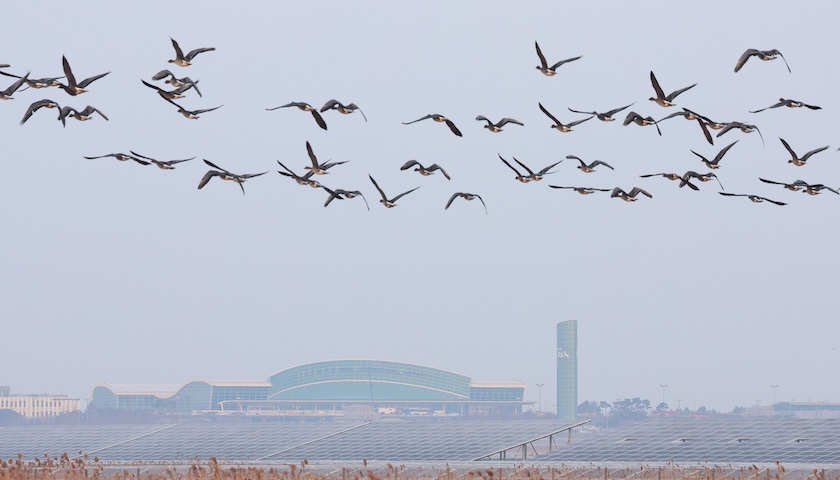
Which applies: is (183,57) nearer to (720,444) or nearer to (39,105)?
(39,105)

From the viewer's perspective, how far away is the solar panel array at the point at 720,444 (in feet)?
231

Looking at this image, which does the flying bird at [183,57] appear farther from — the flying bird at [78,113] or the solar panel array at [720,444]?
the solar panel array at [720,444]

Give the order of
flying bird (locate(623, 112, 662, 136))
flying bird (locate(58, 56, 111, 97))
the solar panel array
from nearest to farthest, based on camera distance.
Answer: flying bird (locate(58, 56, 111, 97)) < flying bird (locate(623, 112, 662, 136)) < the solar panel array

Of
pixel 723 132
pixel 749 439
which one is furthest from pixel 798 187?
pixel 749 439

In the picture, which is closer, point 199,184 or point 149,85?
point 149,85

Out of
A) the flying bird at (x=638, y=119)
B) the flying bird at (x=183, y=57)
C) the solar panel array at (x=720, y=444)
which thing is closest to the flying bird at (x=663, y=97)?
the flying bird at (x=638, y=119)

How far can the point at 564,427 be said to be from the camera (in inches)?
3312

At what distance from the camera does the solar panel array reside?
2773 inches

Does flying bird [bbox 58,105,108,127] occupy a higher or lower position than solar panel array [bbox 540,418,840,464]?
higher

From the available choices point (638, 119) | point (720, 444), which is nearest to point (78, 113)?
point (638, 119)

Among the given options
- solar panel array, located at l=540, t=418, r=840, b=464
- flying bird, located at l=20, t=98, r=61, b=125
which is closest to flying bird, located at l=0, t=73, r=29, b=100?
flying bird, located at l=20, t=98, r=61, b=125

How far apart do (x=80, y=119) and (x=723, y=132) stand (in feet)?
62.0

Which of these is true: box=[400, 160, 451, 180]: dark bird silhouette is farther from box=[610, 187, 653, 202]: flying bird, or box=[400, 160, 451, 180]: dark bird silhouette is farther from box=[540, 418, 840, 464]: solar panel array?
box=[540, 418, 840, 464]: solar panel array

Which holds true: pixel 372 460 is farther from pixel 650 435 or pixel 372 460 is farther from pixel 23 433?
pixel 23 433
